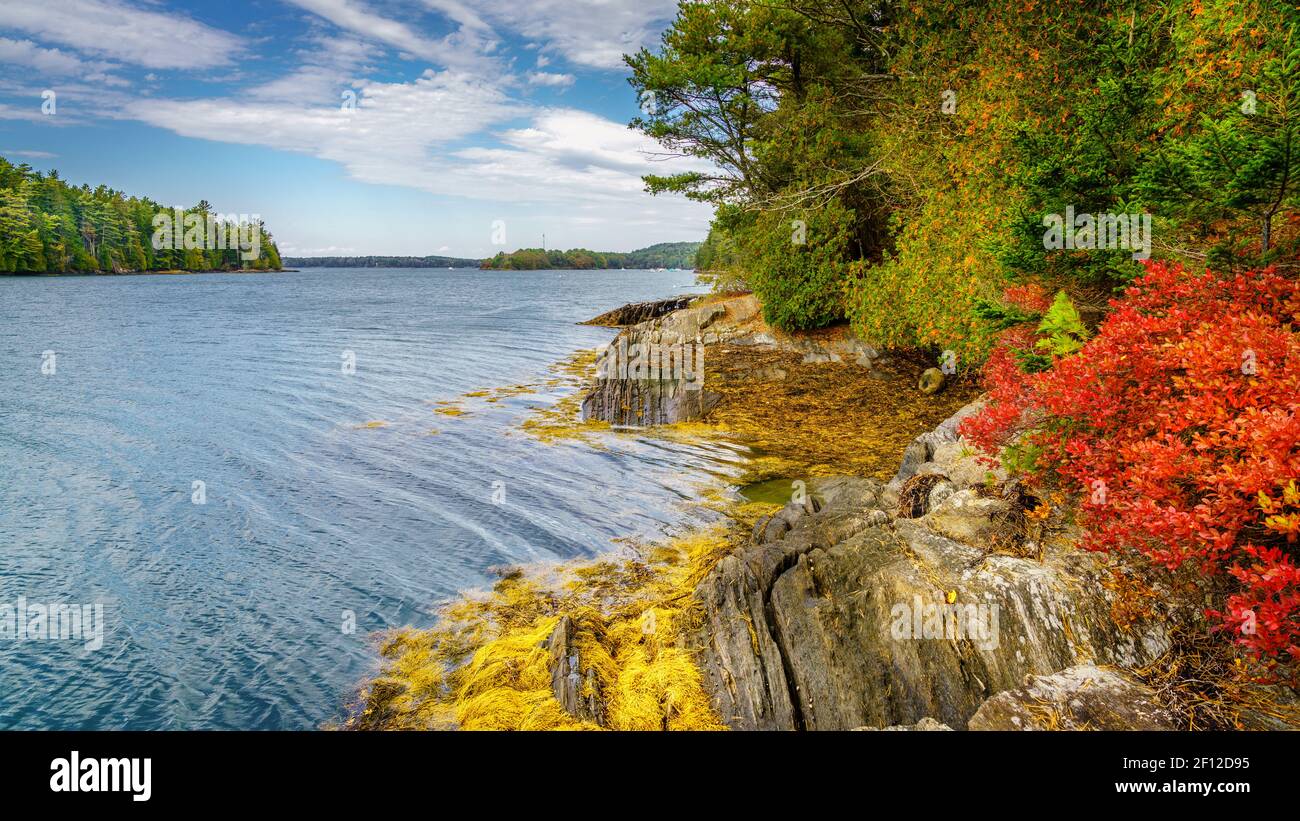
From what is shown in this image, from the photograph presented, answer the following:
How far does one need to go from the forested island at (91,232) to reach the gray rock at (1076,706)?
9806 cm

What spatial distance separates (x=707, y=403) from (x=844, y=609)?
12849mm

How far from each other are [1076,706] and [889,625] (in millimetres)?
1821

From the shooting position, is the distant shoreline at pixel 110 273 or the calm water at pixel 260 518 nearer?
the calm water at pixel 260 518

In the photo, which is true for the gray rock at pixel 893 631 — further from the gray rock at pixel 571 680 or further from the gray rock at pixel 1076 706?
the gray rock at pixel 571 680

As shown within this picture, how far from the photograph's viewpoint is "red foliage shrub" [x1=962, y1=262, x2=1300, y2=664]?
400 centimetres

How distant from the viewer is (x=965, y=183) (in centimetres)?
1488

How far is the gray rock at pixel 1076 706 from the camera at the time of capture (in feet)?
13.7

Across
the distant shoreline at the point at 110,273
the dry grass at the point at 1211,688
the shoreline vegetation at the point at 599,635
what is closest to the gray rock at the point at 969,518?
the dry grass at the point at 1211,688

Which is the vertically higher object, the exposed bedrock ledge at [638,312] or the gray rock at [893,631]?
the exposed bedrock ledge at [638,312]

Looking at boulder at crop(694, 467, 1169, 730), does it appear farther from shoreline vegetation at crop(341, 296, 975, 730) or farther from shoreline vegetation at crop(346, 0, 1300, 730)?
shoreline vegetation at crop(341, 296, 975, 730)

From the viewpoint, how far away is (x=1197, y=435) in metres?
4.65

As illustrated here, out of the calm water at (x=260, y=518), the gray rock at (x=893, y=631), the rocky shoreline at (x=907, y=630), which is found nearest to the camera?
the rocky shoreline at (x=907, y=630)

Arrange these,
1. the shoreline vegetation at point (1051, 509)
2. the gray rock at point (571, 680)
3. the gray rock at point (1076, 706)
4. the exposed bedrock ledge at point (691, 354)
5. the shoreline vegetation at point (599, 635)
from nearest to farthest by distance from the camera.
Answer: the gray rock at point (1076, 706)
the shoreline vegetation at point (1051, 509)
the gray rock at point (571, 680)
the shoreline vegetation at point (599, 635)
the exposed bedrock ledge at point (691, 354)
